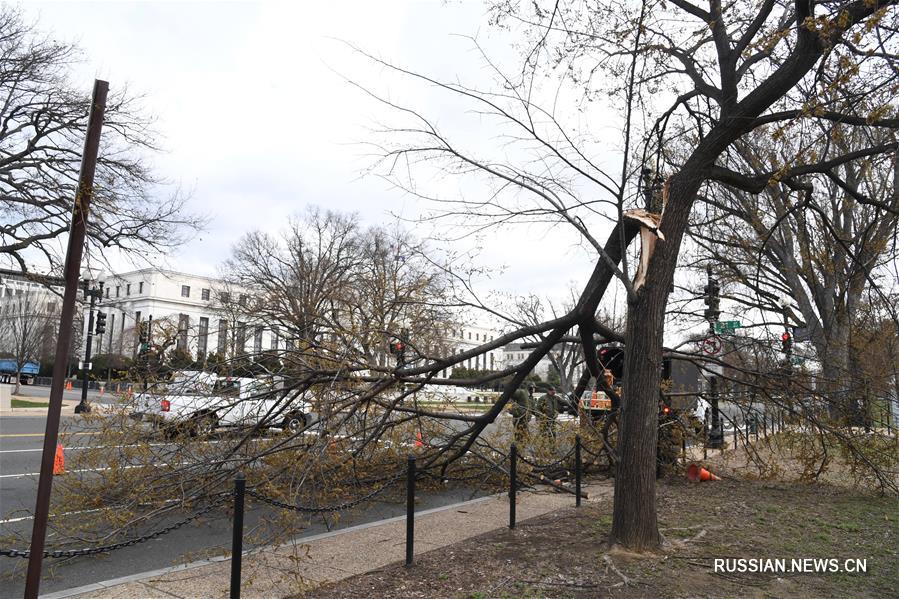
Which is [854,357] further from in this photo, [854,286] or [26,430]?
[26,430]

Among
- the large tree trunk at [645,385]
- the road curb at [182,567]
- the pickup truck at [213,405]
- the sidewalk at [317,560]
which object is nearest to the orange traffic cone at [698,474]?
the sidewalk at [317,560]

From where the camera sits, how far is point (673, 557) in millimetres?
6477

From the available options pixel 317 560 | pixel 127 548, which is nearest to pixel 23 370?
pixel 127 548

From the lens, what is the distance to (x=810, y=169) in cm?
788

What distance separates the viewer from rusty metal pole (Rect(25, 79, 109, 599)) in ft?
13.1

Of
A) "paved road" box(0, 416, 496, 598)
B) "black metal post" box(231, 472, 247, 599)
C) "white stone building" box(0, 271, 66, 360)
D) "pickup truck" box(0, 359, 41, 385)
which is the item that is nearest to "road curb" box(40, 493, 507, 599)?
"paved road" box(0, 416, 496, 598)

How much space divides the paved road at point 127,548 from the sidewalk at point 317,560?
0.86ft

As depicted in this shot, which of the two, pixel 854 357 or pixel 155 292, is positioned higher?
pixel 155 292

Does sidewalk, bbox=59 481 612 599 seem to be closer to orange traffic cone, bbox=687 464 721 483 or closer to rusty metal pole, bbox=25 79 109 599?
rusty metal pole, bbox=25 79 109 599

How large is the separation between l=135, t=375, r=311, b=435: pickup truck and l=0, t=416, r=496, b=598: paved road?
866 millimetres

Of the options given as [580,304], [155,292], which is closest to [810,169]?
[580,304]

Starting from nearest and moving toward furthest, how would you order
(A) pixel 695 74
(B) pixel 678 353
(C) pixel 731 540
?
(C) pixel 731 540 → (A) pixel 695 74 → (B) pixel 678 353

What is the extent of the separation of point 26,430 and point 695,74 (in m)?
18.9

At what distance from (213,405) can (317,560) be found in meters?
2.90
